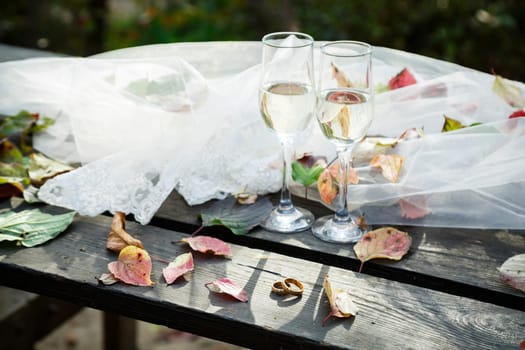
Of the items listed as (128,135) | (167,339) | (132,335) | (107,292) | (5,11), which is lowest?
(167,339)

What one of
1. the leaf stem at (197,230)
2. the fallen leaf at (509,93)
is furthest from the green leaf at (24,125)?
the fallen leaf at (509,93)

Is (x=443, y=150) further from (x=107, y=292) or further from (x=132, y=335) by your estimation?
(x=132, y=335)

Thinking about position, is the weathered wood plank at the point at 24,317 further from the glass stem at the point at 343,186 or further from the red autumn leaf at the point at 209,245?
the glass stem at the point at 343,186

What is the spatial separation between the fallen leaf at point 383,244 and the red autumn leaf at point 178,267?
34cm

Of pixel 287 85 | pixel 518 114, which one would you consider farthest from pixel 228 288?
pixel 518 114

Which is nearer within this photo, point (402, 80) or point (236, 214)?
point (236, 214)

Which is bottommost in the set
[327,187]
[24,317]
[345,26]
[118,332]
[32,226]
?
[118,332]

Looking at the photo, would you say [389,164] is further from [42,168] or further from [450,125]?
[42,168]

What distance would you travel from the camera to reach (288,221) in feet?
4.86

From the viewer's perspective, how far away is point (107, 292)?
124 cm

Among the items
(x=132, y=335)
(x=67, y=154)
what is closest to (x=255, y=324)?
(x=67, y=154)

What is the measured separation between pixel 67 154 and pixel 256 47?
59 cm

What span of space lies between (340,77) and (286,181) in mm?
271

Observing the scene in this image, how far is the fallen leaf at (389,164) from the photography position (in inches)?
58.9
